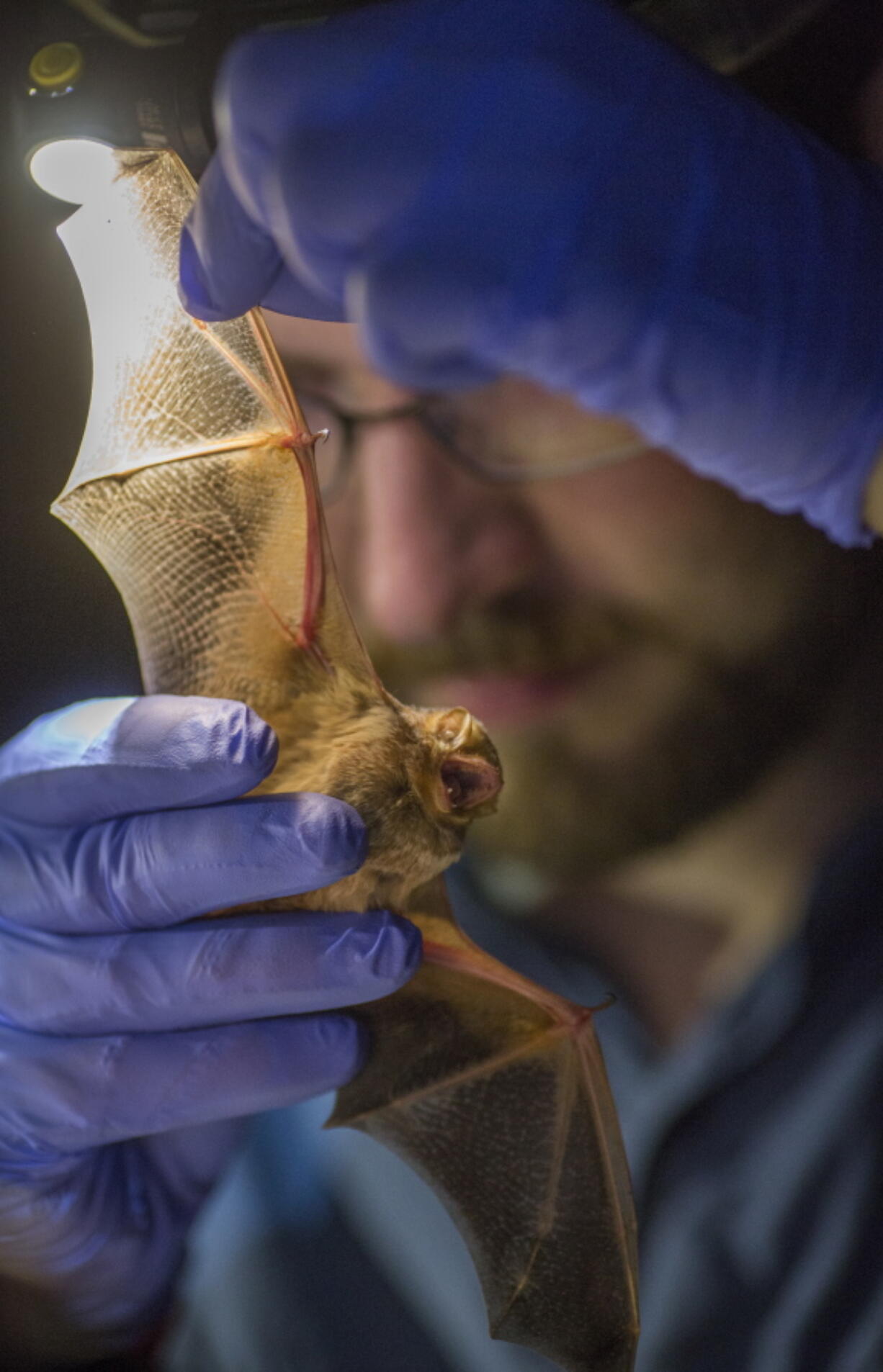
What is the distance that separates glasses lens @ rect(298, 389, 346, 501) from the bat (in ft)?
1.52

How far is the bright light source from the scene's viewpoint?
0.94 m

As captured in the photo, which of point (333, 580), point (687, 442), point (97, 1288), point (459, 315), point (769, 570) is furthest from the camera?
point (769, 570)

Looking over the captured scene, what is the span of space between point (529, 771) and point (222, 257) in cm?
A: 122

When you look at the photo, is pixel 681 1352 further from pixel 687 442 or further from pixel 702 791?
pixel 687 442

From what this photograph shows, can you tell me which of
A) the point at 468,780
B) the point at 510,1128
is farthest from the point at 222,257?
the point at 510,1128

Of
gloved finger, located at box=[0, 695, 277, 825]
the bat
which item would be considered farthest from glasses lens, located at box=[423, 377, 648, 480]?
gloved finger, located at box=[0, 695, 277, 825]

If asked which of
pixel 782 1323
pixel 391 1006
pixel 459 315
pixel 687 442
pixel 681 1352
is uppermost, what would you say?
pixel 459 315

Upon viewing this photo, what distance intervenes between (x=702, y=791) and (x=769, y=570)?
1.51 feet

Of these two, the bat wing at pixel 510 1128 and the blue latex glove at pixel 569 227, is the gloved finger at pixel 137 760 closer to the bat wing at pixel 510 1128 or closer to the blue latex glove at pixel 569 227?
the bat wing at pixel 510 1128

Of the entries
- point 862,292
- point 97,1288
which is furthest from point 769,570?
point 97,1288

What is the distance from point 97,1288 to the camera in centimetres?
154

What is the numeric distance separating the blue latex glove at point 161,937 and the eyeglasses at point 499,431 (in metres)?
0.67

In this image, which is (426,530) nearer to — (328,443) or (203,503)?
(328,443)

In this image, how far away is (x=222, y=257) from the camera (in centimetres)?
87
